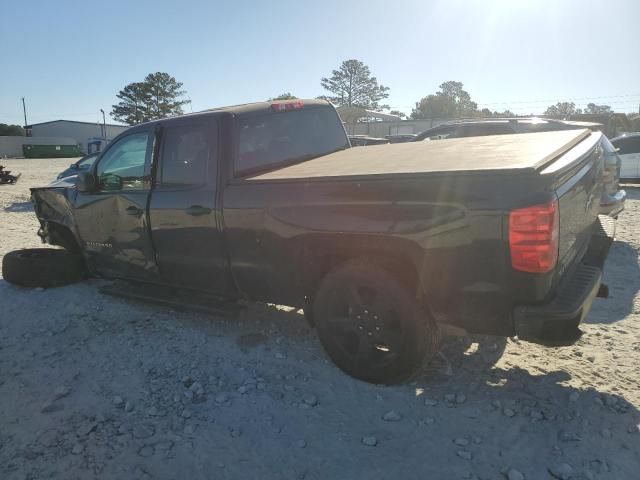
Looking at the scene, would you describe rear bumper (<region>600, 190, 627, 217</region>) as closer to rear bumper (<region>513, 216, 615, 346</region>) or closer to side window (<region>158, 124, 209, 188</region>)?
rear bumper (<region>513, 216, 615, 346</region>)

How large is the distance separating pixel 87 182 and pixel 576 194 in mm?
4289

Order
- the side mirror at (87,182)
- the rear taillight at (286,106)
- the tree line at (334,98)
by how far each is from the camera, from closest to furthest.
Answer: the rear taillight at (286,106) → the side mirror at (87,182) → the tree line at (334,98)

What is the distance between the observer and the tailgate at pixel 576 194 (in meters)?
2.61

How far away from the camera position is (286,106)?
441 centimetres

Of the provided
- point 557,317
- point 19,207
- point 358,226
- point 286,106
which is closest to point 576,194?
point 557,317

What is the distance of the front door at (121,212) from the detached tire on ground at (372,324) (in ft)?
6.31

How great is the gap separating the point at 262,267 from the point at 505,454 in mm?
1963

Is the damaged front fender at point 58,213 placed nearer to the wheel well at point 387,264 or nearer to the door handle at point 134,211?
the door handle at point 134,211

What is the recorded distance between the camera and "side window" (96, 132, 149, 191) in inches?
173

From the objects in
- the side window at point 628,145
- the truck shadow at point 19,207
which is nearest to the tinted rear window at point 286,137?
the truck shadow at point 19,207

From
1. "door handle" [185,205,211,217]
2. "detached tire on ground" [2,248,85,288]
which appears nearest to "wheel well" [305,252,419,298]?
"door handle" [185,205,211,217]

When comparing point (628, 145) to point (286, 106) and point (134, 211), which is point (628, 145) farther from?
point (134, 211)

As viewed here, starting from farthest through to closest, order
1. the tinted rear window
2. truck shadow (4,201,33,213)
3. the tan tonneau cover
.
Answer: truck shadow (4,201,33,213) → the tinted rear window → the tan tonneau cover

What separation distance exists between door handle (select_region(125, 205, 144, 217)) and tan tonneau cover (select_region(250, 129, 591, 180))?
133cm
